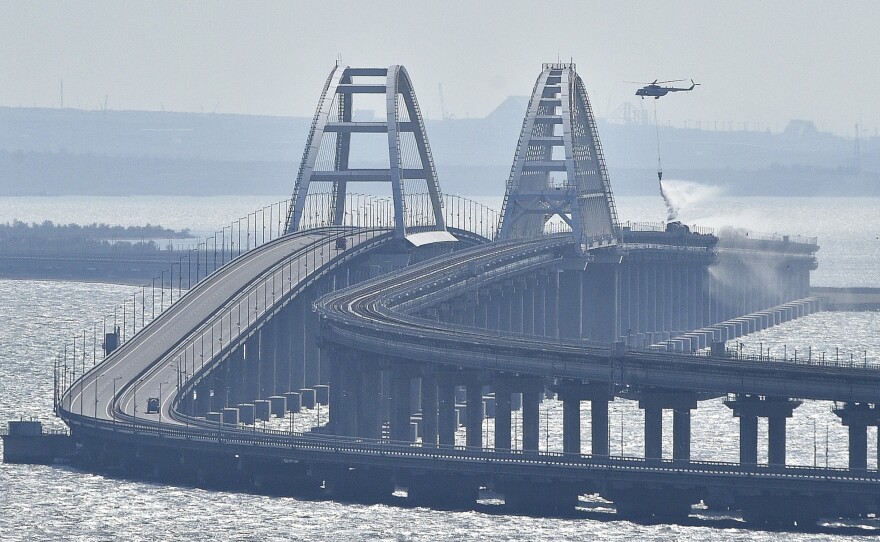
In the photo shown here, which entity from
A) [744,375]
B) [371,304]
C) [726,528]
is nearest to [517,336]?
[371,304]

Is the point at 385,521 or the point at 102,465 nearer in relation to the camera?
the point at 385,521

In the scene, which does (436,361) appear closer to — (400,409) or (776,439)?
(400,409)

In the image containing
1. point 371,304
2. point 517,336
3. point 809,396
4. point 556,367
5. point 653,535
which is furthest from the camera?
point 371,304

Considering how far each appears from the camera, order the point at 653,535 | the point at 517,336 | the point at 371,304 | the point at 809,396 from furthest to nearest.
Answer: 1. the point at 371,304
2. the point at 517,336
3. the point at 809,396
4. the point at 653,535

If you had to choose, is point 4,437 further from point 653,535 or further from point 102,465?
point 653,535

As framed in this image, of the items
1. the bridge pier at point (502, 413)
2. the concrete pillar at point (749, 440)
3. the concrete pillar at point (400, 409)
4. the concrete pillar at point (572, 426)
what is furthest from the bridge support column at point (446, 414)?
the concrete pillar at point (749, 440)
